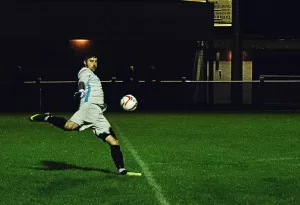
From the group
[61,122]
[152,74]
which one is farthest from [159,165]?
[152,74]

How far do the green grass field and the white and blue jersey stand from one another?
1.15 m

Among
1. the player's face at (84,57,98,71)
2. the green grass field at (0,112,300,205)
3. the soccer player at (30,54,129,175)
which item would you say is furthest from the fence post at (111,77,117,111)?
the player's face at (84,57,98,71)

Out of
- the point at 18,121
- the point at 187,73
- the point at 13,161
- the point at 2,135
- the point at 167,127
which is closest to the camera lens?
the point at 13,161

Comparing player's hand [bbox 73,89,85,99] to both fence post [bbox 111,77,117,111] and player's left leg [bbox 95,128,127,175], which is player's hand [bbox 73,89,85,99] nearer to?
player's left leg [bbox 95,128,127,175]

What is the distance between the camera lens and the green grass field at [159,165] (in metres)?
9.66

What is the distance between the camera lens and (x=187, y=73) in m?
35.9

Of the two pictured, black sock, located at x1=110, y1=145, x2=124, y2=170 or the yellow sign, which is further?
the yellow sign

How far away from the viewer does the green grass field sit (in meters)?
9.66

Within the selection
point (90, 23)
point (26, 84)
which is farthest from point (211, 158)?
point (90, 23)

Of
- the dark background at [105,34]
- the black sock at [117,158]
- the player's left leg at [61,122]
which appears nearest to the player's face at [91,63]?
the player's left leg at [61,122]

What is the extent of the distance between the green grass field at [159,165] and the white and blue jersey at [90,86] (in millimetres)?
1151

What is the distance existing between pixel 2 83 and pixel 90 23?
20.3 feet

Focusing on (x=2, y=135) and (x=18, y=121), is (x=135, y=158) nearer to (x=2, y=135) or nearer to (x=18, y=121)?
(x=2, y=135)

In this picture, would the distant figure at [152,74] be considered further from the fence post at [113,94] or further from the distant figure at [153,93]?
the fence post at [113,94]
